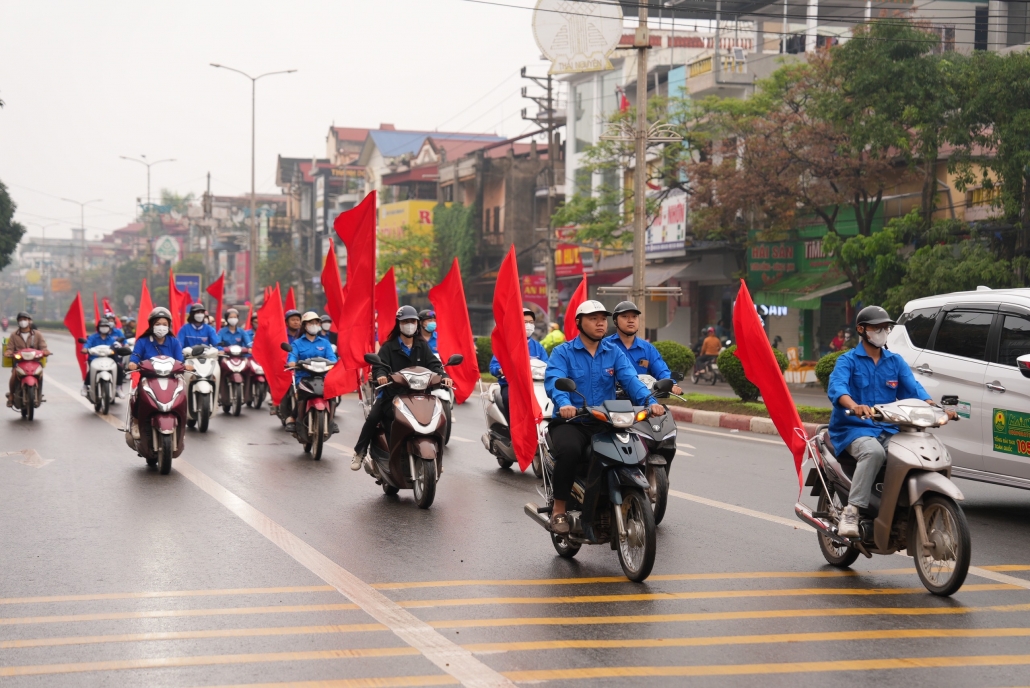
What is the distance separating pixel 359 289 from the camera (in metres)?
13.1

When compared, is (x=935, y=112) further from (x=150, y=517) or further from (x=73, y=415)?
(x=150, y=517)

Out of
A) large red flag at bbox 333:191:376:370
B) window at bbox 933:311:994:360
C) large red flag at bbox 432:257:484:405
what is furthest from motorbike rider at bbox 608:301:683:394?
large red flag at bbox 432:257:484:405

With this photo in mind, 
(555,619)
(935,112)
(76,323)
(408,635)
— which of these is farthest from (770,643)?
(935,112)

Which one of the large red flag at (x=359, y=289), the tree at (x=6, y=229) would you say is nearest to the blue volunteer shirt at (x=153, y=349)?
the large red flag at (x=359, y=289)

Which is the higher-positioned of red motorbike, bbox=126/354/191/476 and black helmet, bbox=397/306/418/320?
black helmet, bbox=397/306/418/320

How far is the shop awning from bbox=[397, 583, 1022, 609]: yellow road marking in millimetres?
24545

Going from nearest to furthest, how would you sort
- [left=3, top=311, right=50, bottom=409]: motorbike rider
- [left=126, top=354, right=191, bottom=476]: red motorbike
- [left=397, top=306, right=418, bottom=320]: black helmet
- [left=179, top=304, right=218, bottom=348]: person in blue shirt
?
[left=397, top=306, right=418, bottom=320]: black helmet
[left=126, top=354, right=191, bottom=476]: red motorbike
[left=179, top=304, right=218, bottom=348]: person in blue shirt
[left=3, top=311, right=50, bottom=409]: motorbike rider

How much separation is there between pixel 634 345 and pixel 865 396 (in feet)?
8.06

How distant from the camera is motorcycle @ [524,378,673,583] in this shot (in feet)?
22.1

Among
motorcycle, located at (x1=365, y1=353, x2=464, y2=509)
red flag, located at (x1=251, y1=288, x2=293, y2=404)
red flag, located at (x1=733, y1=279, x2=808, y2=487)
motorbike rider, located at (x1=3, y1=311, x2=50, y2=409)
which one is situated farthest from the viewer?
motorbike rider, located at (x1=3, y1=311, x2=50, y2=409)

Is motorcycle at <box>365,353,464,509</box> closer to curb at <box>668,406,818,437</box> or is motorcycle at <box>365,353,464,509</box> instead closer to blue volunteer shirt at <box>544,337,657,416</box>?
blue volunteer shirt at <box>544,337,657,416</box>

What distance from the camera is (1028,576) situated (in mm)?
7176

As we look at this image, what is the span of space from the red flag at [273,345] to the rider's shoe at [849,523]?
10.6 metres

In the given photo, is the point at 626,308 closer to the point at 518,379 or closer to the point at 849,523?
the point at 518,379
